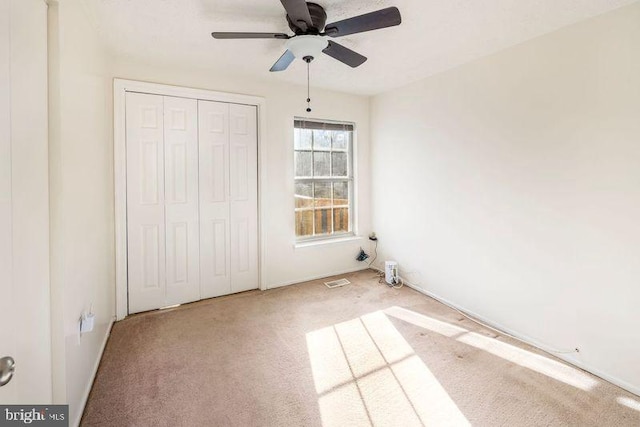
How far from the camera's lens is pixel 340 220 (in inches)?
167

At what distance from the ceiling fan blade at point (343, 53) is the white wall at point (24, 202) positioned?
157cm

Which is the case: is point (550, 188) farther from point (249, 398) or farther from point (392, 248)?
point (249, 398)

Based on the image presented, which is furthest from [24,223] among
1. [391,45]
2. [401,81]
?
[401,81]

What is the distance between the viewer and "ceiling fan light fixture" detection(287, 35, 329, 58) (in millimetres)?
1955

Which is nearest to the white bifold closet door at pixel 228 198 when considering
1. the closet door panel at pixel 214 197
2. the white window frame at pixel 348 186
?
the closet door panel at pixel 214 197

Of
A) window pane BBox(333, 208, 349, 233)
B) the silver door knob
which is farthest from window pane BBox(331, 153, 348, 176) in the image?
the silver door knob

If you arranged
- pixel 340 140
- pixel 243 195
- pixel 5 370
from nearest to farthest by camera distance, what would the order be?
pixel 5 370, pixel 243 195, pixel 340 140

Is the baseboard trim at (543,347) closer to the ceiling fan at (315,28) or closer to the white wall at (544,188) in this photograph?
the white wall at (544,188)

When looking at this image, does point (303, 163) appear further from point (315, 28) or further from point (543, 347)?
point (543, 347)

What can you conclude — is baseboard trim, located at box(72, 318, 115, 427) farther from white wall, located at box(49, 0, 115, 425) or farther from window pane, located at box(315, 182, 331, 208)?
window pane, located at box(315, 182, 331, 208)

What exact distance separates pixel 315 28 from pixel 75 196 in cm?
175

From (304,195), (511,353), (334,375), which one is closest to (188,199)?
(304,195)

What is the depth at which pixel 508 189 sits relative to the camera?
8.52ft

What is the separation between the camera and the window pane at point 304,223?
12.8 ft
